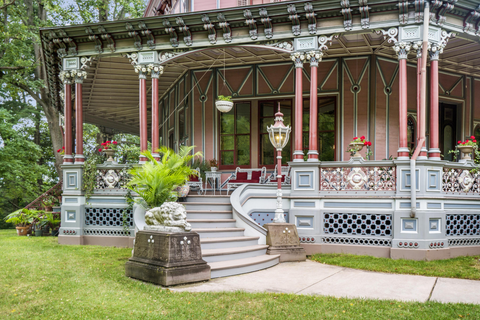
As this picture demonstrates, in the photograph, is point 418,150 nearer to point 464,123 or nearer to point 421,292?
point 421,292

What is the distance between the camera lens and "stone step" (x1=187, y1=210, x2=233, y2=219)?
9.29 m

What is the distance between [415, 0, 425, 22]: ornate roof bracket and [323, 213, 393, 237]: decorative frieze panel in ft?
14.3

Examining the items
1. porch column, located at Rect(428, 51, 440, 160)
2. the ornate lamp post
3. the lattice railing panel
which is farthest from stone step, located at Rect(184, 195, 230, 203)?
porch column, located at Rect(428, 51, 440, 160)

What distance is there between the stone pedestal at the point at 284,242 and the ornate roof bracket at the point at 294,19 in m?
4.54

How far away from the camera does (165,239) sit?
6398 mm

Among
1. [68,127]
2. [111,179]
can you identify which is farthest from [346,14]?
[68,127]

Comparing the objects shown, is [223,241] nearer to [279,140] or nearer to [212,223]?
[212,223]

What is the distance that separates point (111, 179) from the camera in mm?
10719

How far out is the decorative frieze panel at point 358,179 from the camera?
9094 mm

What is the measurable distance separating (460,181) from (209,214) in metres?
5.81

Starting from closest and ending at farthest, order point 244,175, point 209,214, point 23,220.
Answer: point 209,214
point 244,175
point 23,220

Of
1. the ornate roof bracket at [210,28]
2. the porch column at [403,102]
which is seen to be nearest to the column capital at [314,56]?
the porch column at [403,102]

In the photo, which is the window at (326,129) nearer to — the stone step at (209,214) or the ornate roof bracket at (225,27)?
the ornate roof bracket at (225,27)

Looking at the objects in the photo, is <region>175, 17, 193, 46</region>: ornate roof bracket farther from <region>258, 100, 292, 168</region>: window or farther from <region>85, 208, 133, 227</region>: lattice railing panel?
<region>85, 208, 133, 227</region>: lattice railing panel
